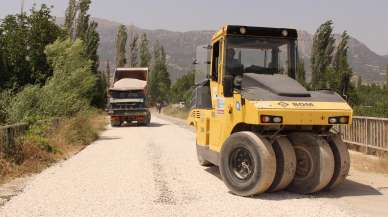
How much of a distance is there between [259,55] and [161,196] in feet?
11.7

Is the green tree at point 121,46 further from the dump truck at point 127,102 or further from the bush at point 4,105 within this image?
the bush at point 4,105

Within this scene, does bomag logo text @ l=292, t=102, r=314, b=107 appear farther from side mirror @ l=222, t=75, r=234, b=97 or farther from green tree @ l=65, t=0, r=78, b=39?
green tree @ l=65, t=0, r=78, b=39

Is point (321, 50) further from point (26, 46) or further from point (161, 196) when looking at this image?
point (161, 196)

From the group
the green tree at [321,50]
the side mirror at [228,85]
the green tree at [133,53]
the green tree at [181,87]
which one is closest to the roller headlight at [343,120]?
the side mirror at [228,85]

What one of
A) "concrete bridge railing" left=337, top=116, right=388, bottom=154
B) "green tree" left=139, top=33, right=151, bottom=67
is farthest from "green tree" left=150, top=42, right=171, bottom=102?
"concrete bridge railing" left=337, top=116, right=388, bottom=154

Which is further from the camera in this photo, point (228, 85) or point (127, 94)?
point (127, 94)

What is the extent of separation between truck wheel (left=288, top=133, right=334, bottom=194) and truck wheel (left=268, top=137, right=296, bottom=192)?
0.33 meters

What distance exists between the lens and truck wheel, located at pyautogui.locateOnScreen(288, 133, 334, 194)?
313 inches

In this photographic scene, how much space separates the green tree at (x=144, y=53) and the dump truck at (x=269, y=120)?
247 feet

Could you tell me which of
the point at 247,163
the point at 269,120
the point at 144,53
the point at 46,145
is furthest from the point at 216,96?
the point at 144,53

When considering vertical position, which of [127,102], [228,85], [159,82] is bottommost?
[127,102]

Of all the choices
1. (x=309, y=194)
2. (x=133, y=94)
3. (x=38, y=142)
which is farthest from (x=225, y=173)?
(x=133, y=94)

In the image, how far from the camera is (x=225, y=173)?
8555 mm

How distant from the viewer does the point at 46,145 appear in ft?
44.0
